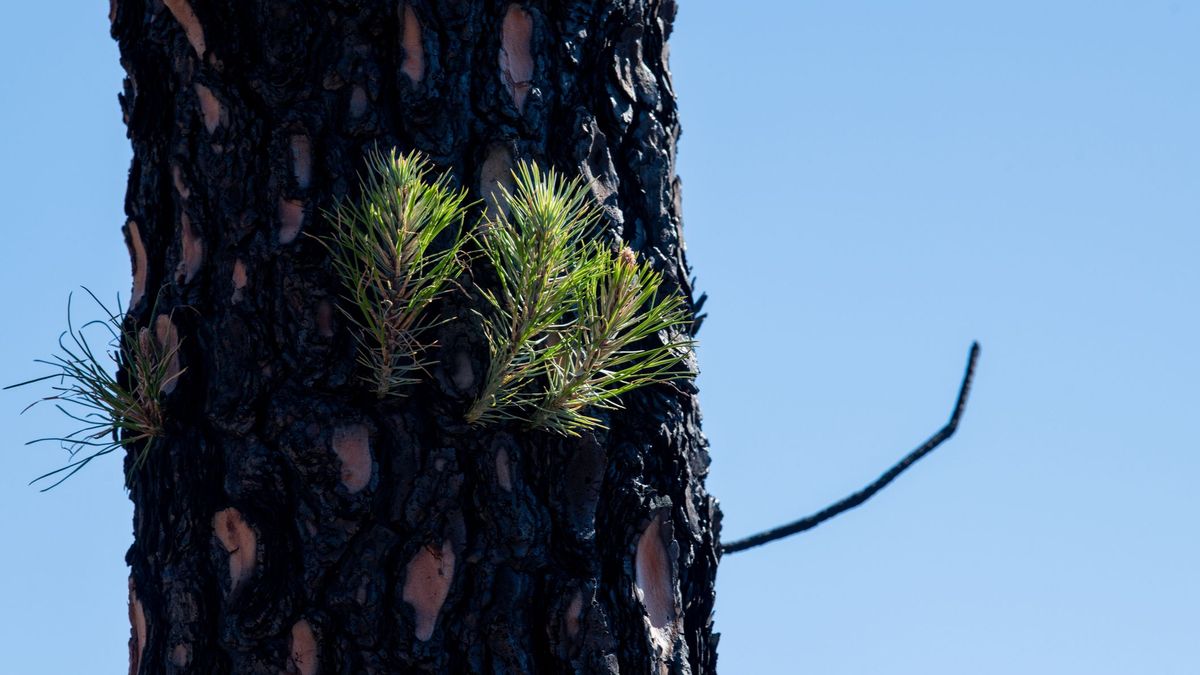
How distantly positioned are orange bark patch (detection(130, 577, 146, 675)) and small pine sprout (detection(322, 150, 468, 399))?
48cm

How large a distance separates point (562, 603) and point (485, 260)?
0.46 metres

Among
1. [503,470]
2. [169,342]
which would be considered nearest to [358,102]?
[169,342]

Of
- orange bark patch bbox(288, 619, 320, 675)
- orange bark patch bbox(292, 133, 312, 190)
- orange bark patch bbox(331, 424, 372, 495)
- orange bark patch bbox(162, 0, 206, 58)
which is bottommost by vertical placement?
orange bark patch bbox(288, 619, 320, 675)

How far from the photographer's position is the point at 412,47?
182 centimetres

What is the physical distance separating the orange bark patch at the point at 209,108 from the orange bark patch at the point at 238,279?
20 centimetres

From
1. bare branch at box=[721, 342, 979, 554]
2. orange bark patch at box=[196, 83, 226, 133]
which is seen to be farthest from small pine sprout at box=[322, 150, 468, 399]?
bare branch at box=[721, 342, 979, 554]

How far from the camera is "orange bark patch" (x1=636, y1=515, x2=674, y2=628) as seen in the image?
1.80 meters

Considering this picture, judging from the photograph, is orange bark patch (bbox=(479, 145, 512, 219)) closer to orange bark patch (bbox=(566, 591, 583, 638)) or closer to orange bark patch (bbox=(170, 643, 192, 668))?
orange bark patch (bbox=(566, 591, 583, 638))

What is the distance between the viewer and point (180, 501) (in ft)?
5.85

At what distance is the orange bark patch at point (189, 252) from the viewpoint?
183cm

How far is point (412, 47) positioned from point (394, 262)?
1.10ft

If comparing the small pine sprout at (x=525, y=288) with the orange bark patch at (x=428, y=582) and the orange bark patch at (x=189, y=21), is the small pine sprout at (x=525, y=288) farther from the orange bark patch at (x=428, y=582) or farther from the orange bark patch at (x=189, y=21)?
the orange bark patch at (x=189, y=21)

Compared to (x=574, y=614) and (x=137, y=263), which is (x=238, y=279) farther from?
(x=574, y=614)

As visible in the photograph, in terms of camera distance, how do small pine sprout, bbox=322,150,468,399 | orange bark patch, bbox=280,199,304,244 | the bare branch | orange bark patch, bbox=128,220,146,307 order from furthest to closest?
the bare branch < orange bark patch, bbox=128,220,146,307 < orange bark patch, bbox=280,199,304,244 < small pine sprout, bbox=322,150,468,399
